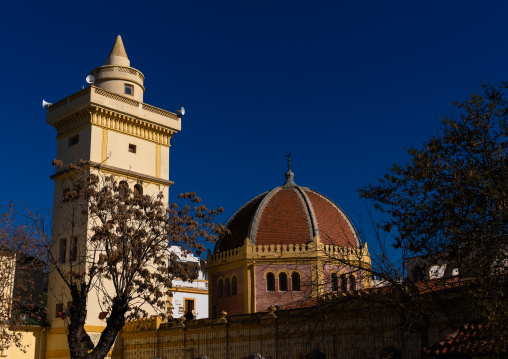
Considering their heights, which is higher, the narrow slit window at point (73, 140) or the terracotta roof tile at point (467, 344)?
the narrow slit window at point (73, 140)

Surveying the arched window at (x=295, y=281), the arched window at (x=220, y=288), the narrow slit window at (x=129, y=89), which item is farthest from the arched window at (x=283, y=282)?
the narrow slit window at (x=129, y=89)

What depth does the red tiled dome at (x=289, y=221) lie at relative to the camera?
35034 mm

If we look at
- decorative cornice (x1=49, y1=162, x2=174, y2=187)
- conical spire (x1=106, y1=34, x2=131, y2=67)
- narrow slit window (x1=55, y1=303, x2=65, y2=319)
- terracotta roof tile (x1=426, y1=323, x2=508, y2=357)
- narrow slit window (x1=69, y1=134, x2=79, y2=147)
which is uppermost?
conical spire (x1=106, y1=34, x2=131, y2=67)

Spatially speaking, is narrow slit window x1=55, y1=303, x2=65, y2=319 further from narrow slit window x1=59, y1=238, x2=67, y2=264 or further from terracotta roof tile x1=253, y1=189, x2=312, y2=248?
terracotta roof tile x1=253, y1=189, x2=312, y2=248

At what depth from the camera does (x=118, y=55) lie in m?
39.9

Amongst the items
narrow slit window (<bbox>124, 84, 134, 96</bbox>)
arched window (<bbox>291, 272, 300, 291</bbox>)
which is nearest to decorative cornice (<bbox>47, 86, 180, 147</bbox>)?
narrow slit window (<bbox>124, 84, 134, 96</bbox>)

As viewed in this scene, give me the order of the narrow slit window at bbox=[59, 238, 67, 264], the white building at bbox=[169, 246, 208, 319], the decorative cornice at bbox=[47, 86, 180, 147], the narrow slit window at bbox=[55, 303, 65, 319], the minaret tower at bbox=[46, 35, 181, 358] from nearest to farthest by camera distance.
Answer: the narrow slit window at bbox=[55, 303, 65, 319] < the minaret tower at bbox=[46, 35, 181, 358] < the narrow slit window at bbox=[59, 238, 67, 264] < the decorative cornice at bbox=[47, 86, 180, 147] < the white building at bbox=[169, 246, 208, 319]

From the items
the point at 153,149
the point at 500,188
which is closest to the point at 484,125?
the point at 500,188

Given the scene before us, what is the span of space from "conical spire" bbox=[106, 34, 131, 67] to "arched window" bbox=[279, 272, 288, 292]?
17.5m

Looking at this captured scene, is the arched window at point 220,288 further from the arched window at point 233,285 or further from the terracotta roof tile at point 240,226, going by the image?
the terracotta roof tile at point 240,226

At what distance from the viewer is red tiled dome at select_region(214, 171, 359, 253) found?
3503 centimetres

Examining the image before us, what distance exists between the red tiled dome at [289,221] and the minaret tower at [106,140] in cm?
557

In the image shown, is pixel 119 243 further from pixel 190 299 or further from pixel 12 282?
pixel 190 299

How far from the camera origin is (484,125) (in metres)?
13.4
